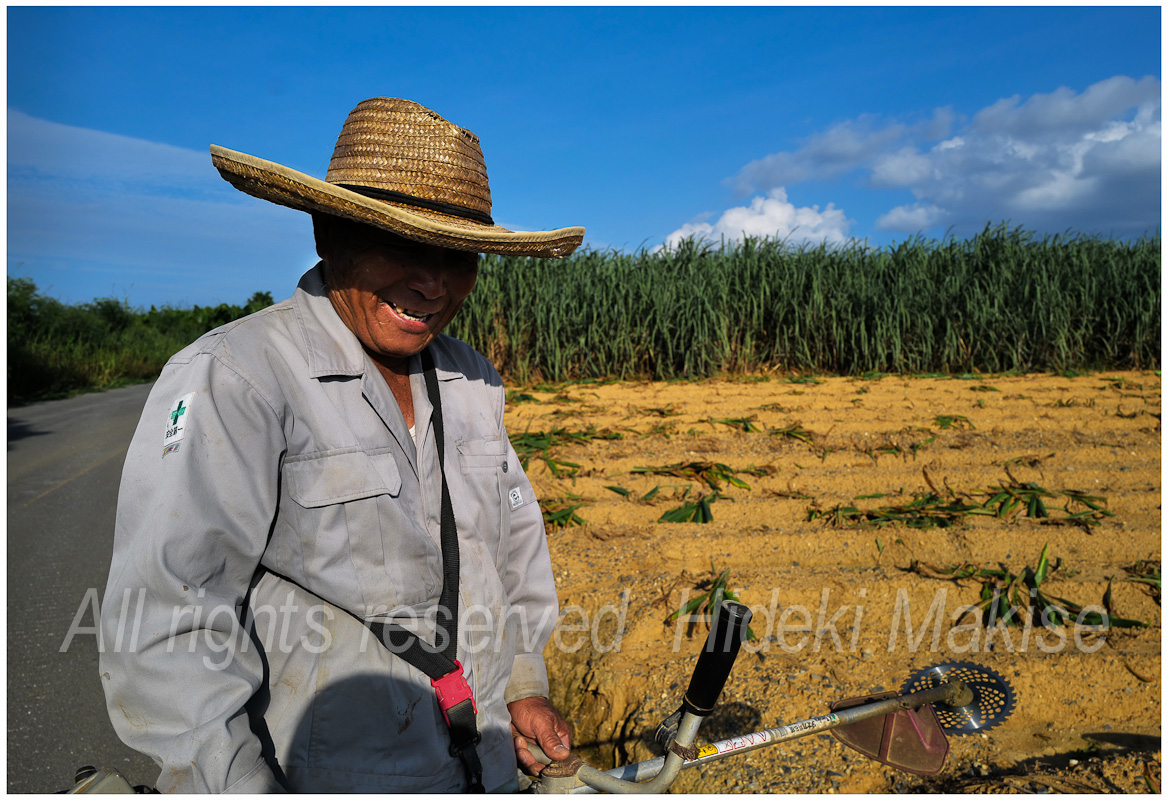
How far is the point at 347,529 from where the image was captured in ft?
4.05

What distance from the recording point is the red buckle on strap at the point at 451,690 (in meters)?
1.29

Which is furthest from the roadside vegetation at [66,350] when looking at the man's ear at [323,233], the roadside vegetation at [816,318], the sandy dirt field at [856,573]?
the man's ear at [323,233]

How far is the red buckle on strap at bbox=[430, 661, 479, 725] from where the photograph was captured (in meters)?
1.29

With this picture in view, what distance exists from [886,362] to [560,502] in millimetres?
6502

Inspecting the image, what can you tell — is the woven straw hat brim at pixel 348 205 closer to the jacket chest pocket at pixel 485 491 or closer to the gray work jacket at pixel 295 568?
the gray work jacket at pixel 295 568

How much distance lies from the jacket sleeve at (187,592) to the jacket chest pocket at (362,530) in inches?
4.0

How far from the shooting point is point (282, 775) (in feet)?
3.99

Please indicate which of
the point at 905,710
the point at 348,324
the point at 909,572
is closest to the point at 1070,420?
the point at 909,572

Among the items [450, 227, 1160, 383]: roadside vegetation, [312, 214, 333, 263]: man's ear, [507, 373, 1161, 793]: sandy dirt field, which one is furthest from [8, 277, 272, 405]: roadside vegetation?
[312, 214, 333, 263]: man's ear

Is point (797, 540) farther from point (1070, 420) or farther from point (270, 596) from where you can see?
point (1070, 420)

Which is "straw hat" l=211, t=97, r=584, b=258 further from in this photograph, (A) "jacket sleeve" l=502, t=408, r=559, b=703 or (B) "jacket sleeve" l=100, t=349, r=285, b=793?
(A) "jacket sleeve" l=502, t=408, r=559, b=703

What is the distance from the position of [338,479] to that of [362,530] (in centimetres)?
10

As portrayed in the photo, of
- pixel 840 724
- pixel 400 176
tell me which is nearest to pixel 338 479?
pixel 400 176

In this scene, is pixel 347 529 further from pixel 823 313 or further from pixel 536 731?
pixel 823 313
